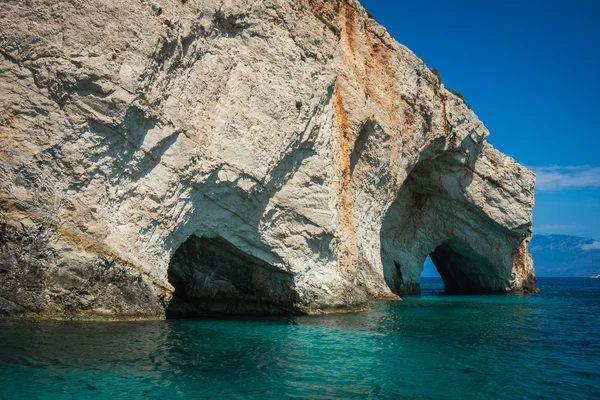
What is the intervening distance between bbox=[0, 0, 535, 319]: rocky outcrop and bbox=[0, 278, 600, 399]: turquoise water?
2114 mm

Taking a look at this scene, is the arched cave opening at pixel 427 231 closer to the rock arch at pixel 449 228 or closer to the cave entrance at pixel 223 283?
the rock arch at pixel 449 228

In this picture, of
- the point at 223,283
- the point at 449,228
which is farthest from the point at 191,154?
the point at 449,228

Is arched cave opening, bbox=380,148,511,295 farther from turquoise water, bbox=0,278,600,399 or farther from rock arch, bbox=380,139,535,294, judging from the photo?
turquoise water, bbox=0,278,600,399

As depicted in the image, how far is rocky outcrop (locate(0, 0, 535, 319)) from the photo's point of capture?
1318 cm

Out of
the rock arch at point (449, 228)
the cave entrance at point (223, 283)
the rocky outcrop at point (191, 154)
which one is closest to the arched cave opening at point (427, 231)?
the rock arch at point (449, 228)

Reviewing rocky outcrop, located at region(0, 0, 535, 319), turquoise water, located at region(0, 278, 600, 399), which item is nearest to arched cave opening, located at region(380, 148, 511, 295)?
rocky outcrop, located at region(0, 0, 535, 319)

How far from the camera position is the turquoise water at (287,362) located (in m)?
8.02

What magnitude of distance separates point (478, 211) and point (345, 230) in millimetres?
20409

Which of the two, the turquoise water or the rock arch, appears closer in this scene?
the turquoise water

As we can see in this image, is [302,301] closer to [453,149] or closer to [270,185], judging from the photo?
[270,185]

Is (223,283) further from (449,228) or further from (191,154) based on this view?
(449,228)

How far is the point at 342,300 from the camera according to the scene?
20219 millimetres

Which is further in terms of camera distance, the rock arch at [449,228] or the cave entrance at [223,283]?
the rock arch at [449,228]

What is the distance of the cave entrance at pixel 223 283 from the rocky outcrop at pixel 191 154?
7 centimetres
